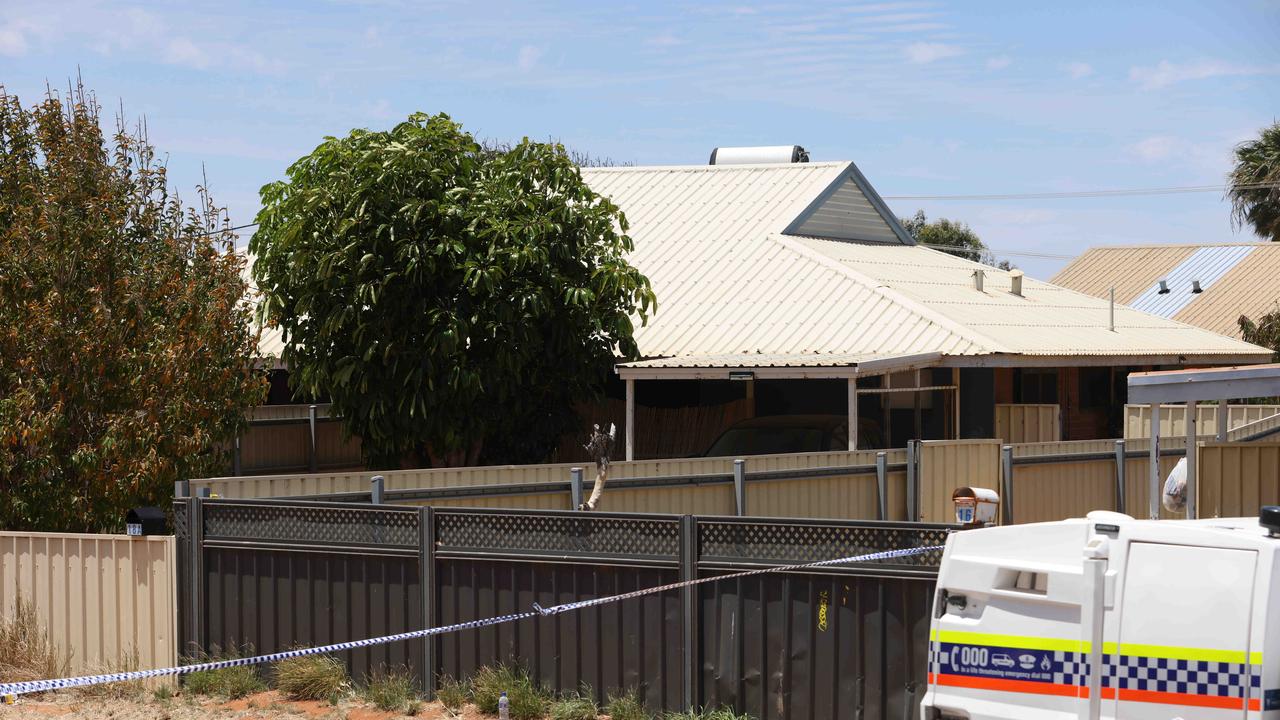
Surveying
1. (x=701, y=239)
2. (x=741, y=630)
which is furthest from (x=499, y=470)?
(x=701, y=239)

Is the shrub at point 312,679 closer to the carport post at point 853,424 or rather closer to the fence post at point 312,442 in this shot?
the carport post at point 853,424

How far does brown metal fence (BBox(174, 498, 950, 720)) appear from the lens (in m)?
9.16

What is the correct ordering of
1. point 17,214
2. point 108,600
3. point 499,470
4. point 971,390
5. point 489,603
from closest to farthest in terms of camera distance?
point 489,603
point 108,600
point 499,470
point 17,214
point 971,390

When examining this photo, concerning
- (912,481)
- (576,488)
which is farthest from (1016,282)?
(576,488)

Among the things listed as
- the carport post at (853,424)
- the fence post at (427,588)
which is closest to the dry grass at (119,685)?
the fence post at (427,588)

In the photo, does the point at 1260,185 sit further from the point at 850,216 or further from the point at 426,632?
the point at 426,632

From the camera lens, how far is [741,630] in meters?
9.59

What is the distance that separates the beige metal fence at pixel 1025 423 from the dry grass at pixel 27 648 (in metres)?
18.5

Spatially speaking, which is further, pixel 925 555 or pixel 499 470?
pixel 499 470

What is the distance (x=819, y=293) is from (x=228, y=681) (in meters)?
17.6

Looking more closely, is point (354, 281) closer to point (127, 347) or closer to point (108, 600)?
point (127, 347)

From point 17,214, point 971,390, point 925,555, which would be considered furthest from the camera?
point 971,390

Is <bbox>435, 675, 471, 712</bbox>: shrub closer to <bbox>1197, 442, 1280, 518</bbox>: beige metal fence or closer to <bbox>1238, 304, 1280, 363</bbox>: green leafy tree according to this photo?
<bbox>1197, 442, 1280, 518</bbox>: beige metal fence

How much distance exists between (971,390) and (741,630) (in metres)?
17.2
